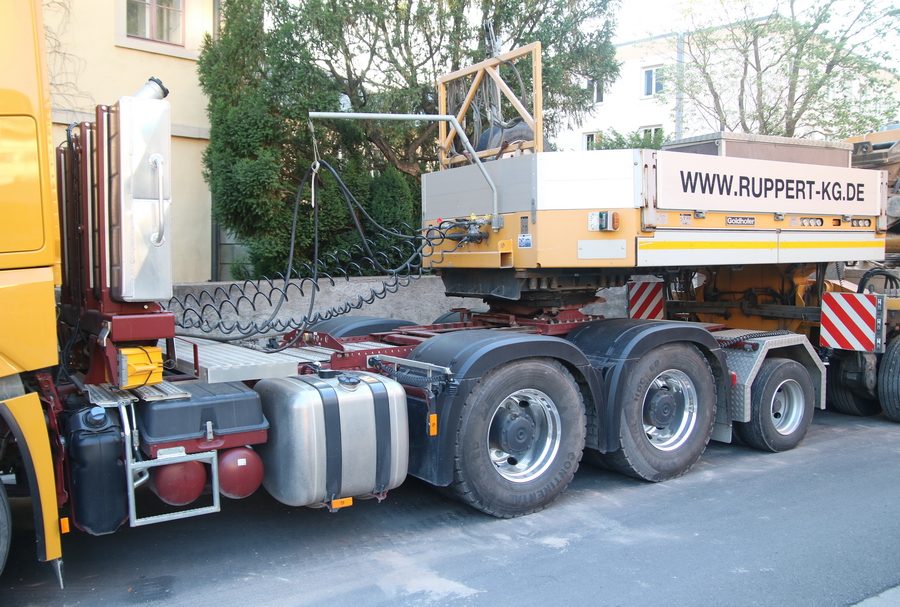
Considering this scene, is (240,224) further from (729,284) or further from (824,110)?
(824,110)

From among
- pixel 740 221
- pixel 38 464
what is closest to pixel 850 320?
pixel 740 221

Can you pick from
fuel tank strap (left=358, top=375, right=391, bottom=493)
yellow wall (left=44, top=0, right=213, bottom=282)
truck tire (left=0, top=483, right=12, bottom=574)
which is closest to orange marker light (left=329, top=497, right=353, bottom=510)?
fuel tank strap (left=358, top=375, right=391, bottom=493)

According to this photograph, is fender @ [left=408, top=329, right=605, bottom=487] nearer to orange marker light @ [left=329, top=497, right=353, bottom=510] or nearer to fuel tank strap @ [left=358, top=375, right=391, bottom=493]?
fuel tank strap @ [left=358, top=375, right=391, bottom=493]

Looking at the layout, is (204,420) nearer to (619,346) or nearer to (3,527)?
(3,527)

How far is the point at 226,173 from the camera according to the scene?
9.75m

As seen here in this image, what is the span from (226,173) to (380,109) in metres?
2.28

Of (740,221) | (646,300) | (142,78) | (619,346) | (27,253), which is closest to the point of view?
(27,253)

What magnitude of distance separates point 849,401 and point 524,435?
5196 millimetres

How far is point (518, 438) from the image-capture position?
516 centimetres

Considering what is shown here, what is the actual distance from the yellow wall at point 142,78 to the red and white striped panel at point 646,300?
22.6ft

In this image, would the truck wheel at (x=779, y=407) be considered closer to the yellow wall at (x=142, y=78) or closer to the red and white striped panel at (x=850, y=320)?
the red and white striped panel at (x=850, y=320)

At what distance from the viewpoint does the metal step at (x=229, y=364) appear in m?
4.38

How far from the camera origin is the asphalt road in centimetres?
398

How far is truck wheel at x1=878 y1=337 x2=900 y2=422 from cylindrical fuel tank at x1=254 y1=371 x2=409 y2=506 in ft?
19.2
